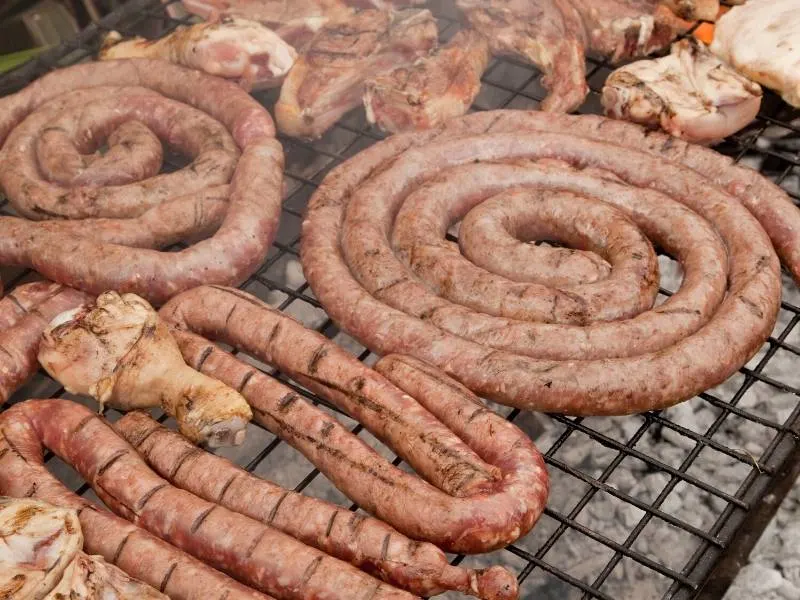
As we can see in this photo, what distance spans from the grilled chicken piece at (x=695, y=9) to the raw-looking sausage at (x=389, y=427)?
9.93ft

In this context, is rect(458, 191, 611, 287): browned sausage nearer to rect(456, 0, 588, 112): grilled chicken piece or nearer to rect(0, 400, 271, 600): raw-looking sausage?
rect(456, 0, 588, 112): grilled chicken piece

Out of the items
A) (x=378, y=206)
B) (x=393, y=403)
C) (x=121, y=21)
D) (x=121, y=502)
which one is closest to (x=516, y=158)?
(x=378, y=206)

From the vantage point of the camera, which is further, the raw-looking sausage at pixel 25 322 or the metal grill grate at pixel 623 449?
the raw-looking sausage at pixel 25 322

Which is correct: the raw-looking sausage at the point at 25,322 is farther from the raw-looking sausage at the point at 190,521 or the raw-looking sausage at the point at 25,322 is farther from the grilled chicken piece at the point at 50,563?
the grilled chicken piece at the point at 50,563

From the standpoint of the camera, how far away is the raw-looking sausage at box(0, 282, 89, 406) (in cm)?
388

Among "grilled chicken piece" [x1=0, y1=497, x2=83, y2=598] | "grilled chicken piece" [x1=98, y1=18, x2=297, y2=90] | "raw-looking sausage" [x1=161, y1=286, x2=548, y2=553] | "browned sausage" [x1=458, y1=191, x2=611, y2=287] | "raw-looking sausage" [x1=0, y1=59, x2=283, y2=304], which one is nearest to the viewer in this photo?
"grilled chicken piece" [x1=0, y1=497, x2=83, y2=598]

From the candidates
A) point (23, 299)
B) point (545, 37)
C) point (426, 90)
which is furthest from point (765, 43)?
point (23, 299)

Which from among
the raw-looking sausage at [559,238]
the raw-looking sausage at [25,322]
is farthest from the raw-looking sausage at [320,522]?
the raw-looking sausage at [559,238]

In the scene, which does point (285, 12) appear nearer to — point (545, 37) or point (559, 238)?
point (545, 37)

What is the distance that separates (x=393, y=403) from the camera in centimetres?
348

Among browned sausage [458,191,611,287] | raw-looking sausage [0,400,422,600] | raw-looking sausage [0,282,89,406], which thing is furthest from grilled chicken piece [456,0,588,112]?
raw-looking sausage [0,400,422,600]

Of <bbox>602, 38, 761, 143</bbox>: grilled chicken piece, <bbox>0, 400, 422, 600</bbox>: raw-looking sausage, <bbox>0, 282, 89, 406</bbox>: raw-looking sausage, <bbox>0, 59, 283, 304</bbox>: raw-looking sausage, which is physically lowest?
<bbox>602, 38, 761, 143</bbox>: grilled chicken piece

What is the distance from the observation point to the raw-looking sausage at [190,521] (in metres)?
2.98

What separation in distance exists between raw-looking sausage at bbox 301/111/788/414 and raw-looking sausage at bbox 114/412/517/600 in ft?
2.55
